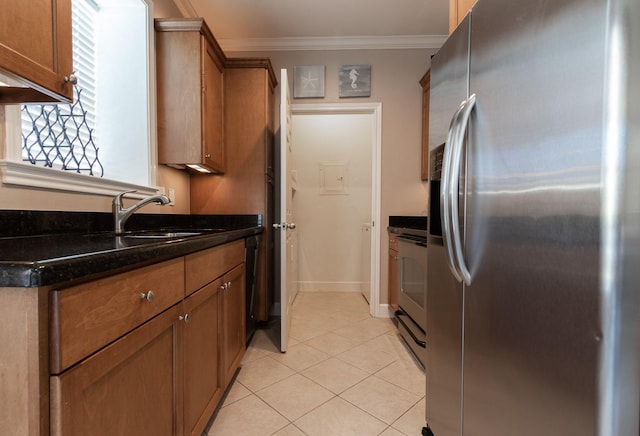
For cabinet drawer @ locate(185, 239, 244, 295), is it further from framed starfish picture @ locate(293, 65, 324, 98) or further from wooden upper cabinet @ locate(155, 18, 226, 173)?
framed starfish picture @ locate(293, 65, 324, 98)

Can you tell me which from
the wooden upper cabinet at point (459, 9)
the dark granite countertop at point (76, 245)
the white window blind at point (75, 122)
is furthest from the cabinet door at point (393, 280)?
the white window blind at point (75, 122)

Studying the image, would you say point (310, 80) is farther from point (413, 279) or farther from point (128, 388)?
point (128, 388)

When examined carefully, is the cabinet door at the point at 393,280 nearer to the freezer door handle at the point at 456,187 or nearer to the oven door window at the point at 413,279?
the oven door window at the point at 413,279

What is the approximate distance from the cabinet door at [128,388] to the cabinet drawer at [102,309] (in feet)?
0.09

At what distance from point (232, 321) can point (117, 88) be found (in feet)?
5.17

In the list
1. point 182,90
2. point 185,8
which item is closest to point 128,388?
point 182,90

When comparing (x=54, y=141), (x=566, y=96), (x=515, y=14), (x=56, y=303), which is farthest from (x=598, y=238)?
(x=54, y=141)

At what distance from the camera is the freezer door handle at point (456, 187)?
85cm

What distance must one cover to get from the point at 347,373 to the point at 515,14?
1.89m

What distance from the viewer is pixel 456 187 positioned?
0.90m

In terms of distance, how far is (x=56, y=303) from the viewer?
54 centimetres

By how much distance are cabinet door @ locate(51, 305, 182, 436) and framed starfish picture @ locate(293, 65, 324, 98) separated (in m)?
2.34

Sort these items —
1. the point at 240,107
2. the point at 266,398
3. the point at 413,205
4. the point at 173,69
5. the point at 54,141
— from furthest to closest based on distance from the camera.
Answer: the point at 413,205, the point at 240,107, the point at 173,69, the point at 266,398, the point at 54,141

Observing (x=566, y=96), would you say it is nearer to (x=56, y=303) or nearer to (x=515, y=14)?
(x=515, y=14)
